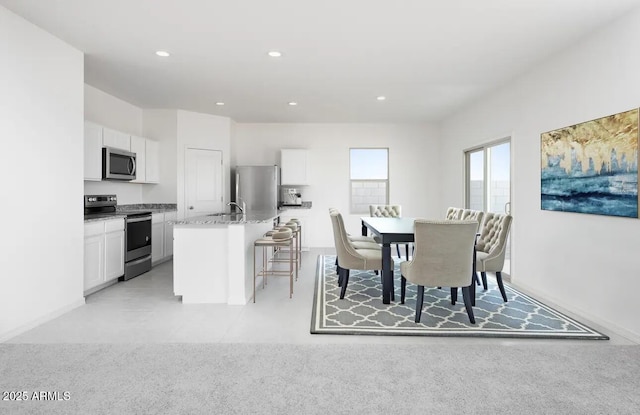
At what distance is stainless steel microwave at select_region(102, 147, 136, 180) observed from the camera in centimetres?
447

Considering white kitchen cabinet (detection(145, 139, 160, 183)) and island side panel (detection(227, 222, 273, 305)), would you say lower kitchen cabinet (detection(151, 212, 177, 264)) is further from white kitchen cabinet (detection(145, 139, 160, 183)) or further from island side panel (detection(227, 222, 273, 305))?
island side panel (detection(227, 222, 273, 305))

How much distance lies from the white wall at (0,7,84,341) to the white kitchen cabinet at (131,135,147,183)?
173 centimetres

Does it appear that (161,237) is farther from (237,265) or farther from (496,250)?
(496,250)

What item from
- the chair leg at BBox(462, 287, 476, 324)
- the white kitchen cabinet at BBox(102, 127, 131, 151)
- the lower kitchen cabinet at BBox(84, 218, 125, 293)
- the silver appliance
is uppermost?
the white kitchen cabinet at BBox(102, 127, 131, 151)

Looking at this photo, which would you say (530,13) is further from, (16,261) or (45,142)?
(16,261)

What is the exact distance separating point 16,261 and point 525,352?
13.3ft

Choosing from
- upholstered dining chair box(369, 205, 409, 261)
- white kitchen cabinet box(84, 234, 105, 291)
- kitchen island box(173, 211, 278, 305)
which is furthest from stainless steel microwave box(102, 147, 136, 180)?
upholstered dining chair box(369, 205, 409, 261)

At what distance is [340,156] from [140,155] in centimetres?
374

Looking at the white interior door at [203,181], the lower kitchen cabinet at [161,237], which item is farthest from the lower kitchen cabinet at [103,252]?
the white interior door at [203,181]

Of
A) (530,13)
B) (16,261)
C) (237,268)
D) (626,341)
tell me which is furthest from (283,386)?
(530,13)

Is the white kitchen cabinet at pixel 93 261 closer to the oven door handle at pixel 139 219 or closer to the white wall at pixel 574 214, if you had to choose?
the oven door handle at pixel 139 219

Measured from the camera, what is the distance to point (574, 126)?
3.33 meters

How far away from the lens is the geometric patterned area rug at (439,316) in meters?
2.79

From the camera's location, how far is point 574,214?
3.32m
